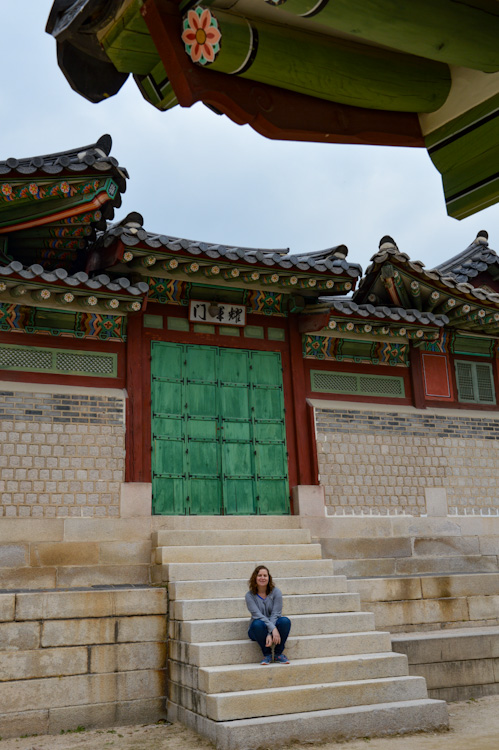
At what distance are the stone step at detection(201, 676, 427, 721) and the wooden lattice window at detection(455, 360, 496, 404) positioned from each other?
6027 mm

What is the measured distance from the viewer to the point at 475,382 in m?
12.0

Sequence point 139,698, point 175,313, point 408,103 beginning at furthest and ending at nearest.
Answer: point 175,313 → point 139,698 → point 408,103

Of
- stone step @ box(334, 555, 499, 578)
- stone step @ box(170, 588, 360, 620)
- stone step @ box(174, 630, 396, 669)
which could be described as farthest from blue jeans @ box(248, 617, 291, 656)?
stone step @ box(334, 555, 499, 578)

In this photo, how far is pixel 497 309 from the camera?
37.0ft

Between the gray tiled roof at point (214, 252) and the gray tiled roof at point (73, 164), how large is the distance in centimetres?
61

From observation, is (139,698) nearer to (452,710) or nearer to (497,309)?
(452,710)

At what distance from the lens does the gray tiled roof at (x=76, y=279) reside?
827 centimetres

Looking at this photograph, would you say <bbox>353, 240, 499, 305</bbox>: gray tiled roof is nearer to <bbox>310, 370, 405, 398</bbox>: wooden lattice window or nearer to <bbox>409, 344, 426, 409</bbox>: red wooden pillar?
<bbox>409, 344, 426, 409</bbox>: red wooden pillar

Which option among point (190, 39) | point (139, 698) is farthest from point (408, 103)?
point (139, 698)

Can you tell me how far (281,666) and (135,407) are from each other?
13.5ft

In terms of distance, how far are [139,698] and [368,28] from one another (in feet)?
21.5

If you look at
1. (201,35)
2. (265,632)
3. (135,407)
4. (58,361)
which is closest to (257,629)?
(265,632)

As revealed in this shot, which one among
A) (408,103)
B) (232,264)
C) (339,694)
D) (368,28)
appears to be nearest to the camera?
(368,28)

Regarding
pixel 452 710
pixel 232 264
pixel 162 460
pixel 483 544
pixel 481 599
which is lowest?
pixel 452 710
